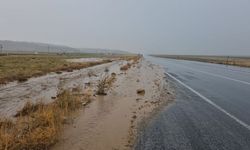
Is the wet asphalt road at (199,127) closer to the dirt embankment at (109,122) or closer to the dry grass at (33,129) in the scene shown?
the dirt embankment at (109,122)

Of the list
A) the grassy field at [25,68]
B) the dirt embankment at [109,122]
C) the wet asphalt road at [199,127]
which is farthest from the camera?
the grassy field at [25,68]

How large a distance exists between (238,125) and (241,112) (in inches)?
74.7

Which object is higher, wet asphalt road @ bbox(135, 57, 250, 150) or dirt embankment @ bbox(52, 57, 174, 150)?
wet asphalt road @ bbox(135, 57, 250, 150)

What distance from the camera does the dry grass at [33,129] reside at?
18.3 ft

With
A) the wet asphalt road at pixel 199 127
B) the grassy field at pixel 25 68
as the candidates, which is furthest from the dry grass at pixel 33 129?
the grassy field at pixel 25 68

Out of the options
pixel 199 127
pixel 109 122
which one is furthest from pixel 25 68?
pixel 199 127

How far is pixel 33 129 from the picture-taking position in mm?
6730

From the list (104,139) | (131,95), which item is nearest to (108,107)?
(131,95)

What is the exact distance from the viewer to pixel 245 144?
5.89 meters

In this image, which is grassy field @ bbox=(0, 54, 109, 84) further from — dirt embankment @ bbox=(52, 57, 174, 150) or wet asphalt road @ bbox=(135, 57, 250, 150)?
wet asphalt road @ bbox=(135, 57, 250, 150)

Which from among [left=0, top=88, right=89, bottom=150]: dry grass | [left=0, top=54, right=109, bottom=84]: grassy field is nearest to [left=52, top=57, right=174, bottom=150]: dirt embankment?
[left=0, top=88, right=89, bottom=150]: dry grass

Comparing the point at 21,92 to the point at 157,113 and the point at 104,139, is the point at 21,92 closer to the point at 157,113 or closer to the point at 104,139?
the point at 157,113

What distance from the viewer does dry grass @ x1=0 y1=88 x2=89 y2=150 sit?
5.59 meters

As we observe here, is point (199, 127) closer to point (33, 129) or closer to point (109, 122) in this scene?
point (109, 122)
